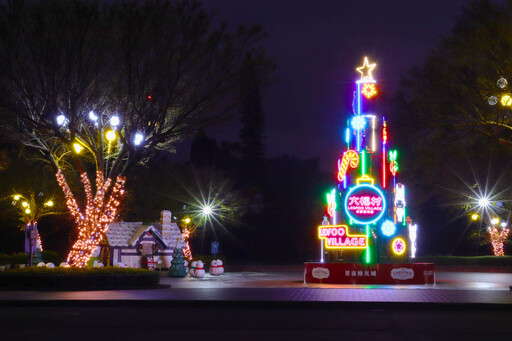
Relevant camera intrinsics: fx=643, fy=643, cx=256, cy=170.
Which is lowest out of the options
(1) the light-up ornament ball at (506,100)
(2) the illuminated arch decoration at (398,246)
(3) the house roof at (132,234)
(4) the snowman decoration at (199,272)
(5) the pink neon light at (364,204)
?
(4) the snowman decoration at (199,272)

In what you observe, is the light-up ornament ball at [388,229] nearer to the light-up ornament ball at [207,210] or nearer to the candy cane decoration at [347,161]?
the candy cane decoration at [347,161]

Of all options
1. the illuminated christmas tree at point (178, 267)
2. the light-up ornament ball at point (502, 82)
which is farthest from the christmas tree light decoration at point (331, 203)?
the light-up ornament ball at point (502, 82)

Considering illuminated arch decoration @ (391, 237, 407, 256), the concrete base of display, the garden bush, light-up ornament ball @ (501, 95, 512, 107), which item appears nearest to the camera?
light-up ornament ball @ (501, 95, 512, 107)

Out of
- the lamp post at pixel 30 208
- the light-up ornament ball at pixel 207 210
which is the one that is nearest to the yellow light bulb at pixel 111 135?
the lamp post at pixel 30 208

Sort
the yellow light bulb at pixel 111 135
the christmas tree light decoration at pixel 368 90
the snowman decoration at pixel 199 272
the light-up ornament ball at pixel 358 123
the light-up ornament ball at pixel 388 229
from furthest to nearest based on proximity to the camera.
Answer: the snowman decoration at pixel 199 272, the christmas tree light decoration at pixel 368 90, the light-up ornament ball at pixel 358 123, the light-up ornament ball at pixel 388 229, the yellow light bulb at pixel 111 135

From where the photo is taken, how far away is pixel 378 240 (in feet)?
98.5

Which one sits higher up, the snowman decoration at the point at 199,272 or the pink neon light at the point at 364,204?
the pink neon light at the point at 364,204

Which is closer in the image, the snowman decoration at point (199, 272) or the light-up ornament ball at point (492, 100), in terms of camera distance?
the light-up ornament ball at point (492, 100)

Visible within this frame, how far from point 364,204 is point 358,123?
4177mm

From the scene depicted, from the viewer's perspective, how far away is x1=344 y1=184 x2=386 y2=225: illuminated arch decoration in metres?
29.0

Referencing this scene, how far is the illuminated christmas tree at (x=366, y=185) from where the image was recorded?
2909 centimetres

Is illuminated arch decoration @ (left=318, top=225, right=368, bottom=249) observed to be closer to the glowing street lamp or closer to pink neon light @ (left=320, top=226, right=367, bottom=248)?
pink neon light @ (left=320, top=226, right=367, bottom=248)

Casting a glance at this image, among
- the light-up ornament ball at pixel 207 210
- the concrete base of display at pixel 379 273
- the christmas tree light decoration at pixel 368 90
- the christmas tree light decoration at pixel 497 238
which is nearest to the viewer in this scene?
the concrete base of display at pixel 379 273

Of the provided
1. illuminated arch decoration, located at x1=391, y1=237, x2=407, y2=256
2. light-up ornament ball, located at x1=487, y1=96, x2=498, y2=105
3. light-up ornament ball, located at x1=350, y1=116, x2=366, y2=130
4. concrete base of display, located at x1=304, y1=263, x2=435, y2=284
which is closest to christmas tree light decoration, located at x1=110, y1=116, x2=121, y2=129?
concrete base of display, located at x1=304, y1=263, x2=435, y2=284
